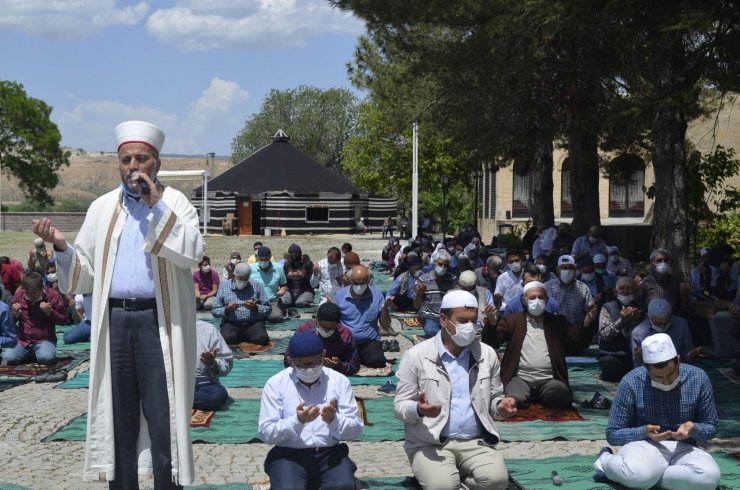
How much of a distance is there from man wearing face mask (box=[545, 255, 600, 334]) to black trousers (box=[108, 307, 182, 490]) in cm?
885

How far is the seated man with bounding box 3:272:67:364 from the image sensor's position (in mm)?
13062

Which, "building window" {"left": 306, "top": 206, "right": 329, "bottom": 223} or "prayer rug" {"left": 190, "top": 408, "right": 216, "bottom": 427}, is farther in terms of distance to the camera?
"building window" {"left": 306, "top": 206, "right": 329, "bottom": 223}

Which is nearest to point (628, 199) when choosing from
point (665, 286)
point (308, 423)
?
point (665, 286)

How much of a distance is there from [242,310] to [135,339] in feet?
33.2

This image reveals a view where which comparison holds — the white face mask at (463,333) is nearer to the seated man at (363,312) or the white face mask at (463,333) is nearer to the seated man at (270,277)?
the seated man at (363,312)

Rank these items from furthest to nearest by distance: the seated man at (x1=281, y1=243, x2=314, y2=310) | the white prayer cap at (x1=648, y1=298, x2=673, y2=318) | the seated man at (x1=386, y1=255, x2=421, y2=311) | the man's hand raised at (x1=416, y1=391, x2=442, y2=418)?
1. the seated man at (x1=281, y1=243, x2=314, y2=310)
2. the seated man at (x1=386, y1=255, x2=421, y2=311)
3. the white prayer cap at (x1=648, y1=298, x2=673, y2=318)
4. the man's hand raised at (x1=416, y1=391, x2=442, y2=418)

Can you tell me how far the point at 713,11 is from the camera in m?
12.0

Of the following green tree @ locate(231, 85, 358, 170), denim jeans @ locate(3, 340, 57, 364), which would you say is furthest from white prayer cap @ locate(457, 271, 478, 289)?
green tree @ locate(231, 85, 358, 170)

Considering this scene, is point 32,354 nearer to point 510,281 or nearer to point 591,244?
point 510,281

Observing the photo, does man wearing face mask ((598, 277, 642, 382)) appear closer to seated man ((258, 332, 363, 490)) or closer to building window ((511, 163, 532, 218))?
seated man ((258, 332, 363, 490))

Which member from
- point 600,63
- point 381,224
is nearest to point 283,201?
point 381,224

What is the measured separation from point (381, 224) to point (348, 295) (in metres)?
52.5

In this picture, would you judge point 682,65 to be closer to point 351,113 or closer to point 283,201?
point 283,201

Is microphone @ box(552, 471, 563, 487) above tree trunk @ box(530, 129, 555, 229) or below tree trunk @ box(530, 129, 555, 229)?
below
